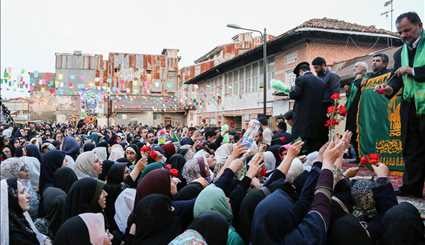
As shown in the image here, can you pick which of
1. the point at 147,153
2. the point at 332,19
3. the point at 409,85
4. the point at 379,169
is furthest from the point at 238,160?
the point at 332,19

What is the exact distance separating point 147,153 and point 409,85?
3417 mm

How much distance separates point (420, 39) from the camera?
4020mm

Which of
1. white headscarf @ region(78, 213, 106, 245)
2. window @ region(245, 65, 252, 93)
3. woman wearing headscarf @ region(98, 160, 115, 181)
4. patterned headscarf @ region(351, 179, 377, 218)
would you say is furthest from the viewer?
window @ region(245, 65, 252, 93)

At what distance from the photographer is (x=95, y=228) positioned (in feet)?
10.6

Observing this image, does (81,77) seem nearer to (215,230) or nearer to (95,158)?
(95,158)

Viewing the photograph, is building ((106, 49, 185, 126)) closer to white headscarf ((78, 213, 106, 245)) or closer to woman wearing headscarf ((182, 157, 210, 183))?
woman wearing headscarf ((182, 157, 210, 183))

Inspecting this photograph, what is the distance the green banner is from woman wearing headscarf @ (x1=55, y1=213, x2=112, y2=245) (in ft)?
12.9

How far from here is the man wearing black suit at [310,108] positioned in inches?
A: 229

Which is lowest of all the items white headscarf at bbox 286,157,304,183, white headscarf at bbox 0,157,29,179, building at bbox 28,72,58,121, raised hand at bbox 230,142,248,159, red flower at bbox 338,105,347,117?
white headscarf at bbox 0,157,29,179

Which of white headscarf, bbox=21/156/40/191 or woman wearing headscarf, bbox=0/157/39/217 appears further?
white headscarf, bbox=21/156/40/191

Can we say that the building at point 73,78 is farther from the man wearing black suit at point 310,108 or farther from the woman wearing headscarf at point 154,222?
the woman wearing headscarf at point 154,222

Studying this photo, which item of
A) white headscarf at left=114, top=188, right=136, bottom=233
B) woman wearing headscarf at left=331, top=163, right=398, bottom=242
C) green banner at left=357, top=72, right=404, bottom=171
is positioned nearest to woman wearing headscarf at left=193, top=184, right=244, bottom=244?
woman wearing headscarf at left=331, top=163, right=398, bottom=242

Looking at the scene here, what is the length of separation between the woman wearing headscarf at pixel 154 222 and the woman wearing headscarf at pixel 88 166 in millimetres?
3182

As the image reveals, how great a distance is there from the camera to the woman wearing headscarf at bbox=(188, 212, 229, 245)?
284 centimetres
